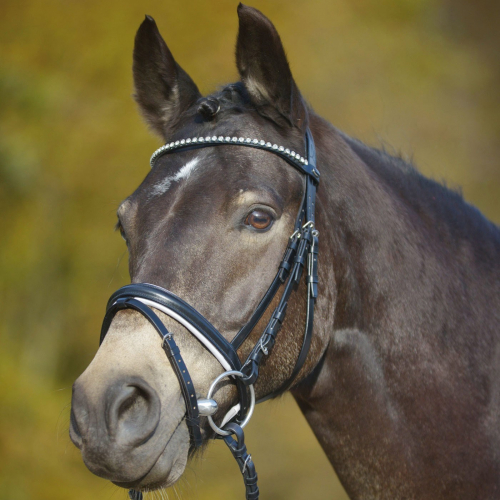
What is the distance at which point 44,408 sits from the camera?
308 inches

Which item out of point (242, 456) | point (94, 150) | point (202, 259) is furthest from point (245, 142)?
point (94, 150)

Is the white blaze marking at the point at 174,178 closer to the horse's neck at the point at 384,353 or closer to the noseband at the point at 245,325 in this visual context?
the noseband at the point at 245,325

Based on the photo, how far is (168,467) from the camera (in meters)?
1.61

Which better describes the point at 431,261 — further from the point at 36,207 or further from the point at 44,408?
the point at 36,207

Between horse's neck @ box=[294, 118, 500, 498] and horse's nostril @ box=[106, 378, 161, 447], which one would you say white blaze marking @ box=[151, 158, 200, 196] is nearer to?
horse's neck @ box=[294, 118, 500, 498]

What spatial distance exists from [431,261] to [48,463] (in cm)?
750

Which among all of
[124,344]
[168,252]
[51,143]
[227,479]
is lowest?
[227,479]

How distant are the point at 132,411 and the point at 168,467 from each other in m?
0.23

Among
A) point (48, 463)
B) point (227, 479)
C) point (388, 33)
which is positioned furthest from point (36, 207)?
point (388, 33)

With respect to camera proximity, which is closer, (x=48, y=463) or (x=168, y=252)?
(x=168, y=252)

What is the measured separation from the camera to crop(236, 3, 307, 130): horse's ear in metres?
1.95

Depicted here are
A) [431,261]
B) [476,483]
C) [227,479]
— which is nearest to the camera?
[476,483]

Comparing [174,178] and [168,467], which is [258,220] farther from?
[168,467]

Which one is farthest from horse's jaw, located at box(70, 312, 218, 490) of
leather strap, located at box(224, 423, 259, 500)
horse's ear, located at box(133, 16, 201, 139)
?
horse's ear, located at box(133, 16, 201, 139)
